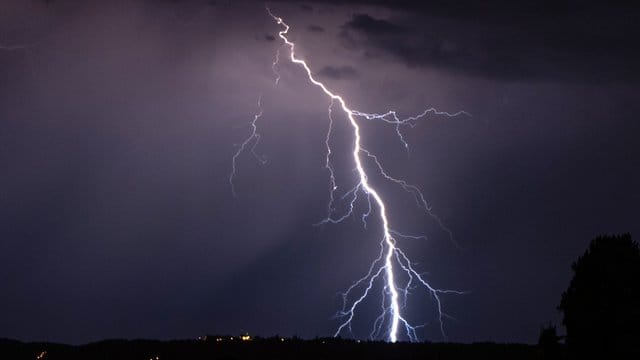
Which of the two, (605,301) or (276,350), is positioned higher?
(276,350)

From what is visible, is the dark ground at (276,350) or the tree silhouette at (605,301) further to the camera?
the dark ground at (276,350)

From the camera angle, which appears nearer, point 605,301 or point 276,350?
point 605,301

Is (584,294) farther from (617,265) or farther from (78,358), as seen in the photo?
(78,358)

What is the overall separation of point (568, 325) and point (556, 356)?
0.76 m

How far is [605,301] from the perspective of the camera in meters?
28.9

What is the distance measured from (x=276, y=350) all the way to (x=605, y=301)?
16.1m

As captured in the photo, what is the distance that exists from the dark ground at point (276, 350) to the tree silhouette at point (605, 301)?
11369 mm

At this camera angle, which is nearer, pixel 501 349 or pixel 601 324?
pixel 601 324

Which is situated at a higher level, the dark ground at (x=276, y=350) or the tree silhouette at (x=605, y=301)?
the dark ground at (x=276, y=350)

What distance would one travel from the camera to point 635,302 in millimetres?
28719

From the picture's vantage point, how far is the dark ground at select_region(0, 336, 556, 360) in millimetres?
41719

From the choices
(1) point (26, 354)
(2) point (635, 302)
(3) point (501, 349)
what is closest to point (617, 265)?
(2) point (635, 302)

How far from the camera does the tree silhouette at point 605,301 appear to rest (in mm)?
28562

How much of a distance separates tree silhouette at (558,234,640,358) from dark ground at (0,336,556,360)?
11369 millimetres
